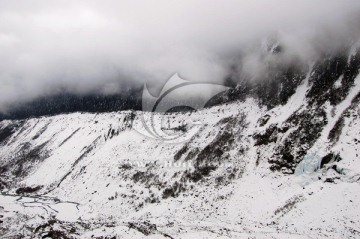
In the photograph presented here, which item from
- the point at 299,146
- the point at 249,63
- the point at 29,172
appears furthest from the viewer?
the point at 29,172

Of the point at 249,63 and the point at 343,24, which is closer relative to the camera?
the point at 343,24

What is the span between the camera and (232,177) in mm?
48094

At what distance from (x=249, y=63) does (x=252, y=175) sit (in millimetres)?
41433

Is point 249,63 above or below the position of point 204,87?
above

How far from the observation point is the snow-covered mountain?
3512 centimetres

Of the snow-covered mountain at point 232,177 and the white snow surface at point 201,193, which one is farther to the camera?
the snow-covered mountain at point 232,177

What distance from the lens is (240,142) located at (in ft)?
181

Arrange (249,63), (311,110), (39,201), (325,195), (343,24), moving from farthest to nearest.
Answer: (249,63), (39,201), (343,24), (311,110), (325,195)

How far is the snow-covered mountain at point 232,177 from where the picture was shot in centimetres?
3512

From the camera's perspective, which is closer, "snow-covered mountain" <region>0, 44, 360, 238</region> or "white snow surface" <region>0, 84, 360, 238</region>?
"white snow surface" <region>0, 84, 360, 238</region>

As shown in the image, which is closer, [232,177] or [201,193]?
[201,193]

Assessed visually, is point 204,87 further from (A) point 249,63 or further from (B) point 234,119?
(B) point 234,119

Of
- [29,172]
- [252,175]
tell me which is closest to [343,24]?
[252,175]

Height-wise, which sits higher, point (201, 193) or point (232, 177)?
point (232, 177)
